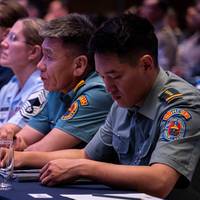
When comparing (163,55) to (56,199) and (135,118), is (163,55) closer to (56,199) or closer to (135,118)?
(135,118)

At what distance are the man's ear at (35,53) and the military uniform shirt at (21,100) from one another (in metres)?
0.09

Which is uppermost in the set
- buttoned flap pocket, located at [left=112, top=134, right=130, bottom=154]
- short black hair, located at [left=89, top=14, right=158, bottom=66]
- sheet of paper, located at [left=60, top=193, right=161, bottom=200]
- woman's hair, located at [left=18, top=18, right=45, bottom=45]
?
short black hair, located at [left=89, top=14, right=158, bottom=66]

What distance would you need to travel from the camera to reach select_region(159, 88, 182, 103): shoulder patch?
2510mm

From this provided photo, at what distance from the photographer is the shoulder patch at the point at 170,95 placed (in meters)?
2.51

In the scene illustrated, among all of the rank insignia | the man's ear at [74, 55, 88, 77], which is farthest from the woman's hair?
the rank insignia

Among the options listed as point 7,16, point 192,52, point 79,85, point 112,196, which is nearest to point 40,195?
point 112,196

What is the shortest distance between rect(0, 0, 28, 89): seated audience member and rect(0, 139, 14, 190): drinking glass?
179 centimetres

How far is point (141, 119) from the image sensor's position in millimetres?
2623

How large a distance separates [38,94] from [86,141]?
0.71 meters

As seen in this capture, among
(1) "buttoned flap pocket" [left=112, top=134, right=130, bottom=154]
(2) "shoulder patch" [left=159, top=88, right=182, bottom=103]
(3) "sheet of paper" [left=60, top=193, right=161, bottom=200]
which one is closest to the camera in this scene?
(3) "sheet of paper" [left=60, top=193, right=161, bottom=200]

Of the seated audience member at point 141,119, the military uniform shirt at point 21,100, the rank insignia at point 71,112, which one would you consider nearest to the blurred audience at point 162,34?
the military uniform shirt at point 21,100

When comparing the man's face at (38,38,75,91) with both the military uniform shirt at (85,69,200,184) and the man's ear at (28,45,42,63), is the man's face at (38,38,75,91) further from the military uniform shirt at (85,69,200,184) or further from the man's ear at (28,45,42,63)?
the man's ear at (28,45,42,63)

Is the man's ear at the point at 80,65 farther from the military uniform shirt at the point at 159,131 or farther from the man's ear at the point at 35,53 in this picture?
the man's ear at the point at 35,53

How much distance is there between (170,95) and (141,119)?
0.17 meters
